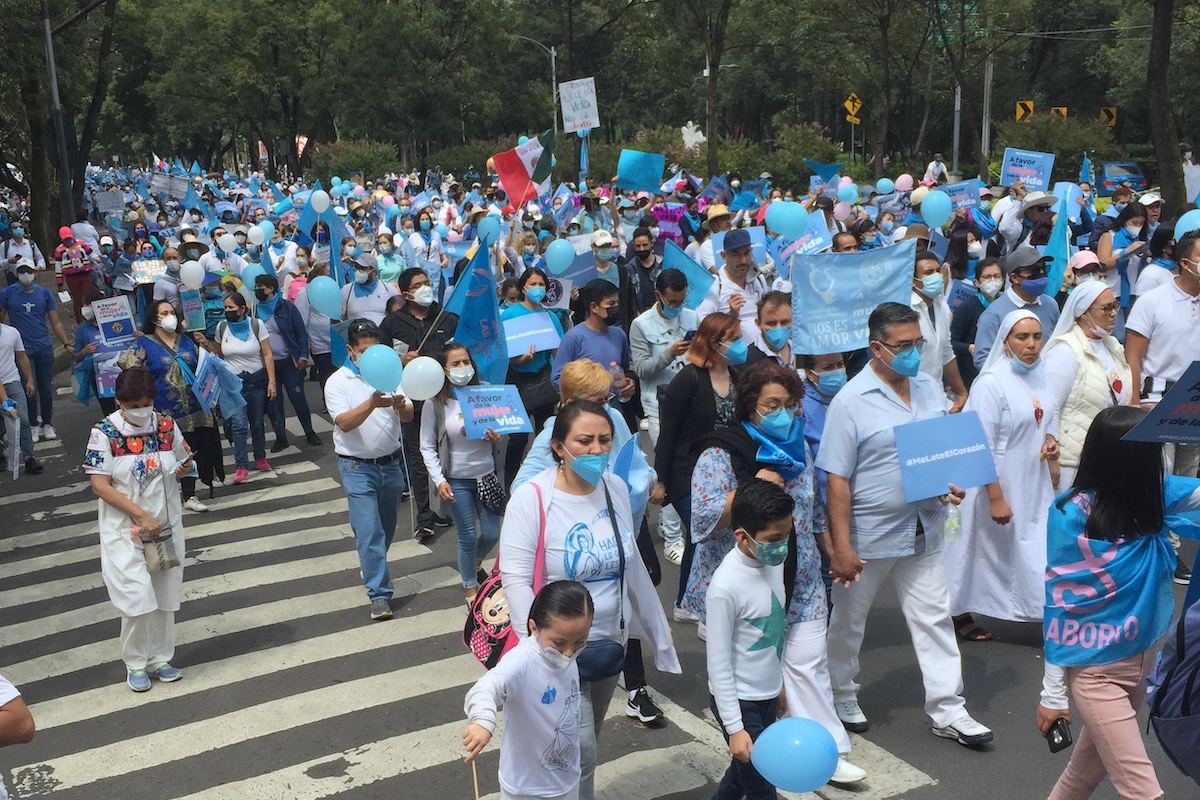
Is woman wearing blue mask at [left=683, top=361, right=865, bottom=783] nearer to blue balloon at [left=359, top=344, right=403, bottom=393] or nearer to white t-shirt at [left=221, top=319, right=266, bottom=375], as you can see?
blue balloon at [left=359, top=344, right=403, bottom=393]

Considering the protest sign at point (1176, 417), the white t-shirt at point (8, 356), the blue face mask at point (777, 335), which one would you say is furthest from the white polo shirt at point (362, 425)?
the white t-shirt at point (8, 356)

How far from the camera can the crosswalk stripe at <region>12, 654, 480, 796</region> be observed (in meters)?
5.79

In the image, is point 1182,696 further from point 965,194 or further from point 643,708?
point 965,194

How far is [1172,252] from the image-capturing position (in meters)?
9.09

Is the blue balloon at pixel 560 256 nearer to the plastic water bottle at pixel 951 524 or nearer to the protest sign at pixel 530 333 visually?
the protest sign at pixel 530 333

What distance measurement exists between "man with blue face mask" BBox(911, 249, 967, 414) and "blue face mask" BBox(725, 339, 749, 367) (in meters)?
2.23

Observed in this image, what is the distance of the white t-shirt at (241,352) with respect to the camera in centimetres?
1116

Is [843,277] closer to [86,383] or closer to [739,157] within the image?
[86,383]

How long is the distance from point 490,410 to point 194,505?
13.9 ft

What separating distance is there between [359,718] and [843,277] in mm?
3858

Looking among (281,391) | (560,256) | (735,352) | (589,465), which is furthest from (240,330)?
(589,465)

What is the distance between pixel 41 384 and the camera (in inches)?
530

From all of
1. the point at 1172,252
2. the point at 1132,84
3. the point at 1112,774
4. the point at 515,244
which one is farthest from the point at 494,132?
the point at 1112,774

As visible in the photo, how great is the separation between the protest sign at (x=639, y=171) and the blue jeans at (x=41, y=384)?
22.8ft
